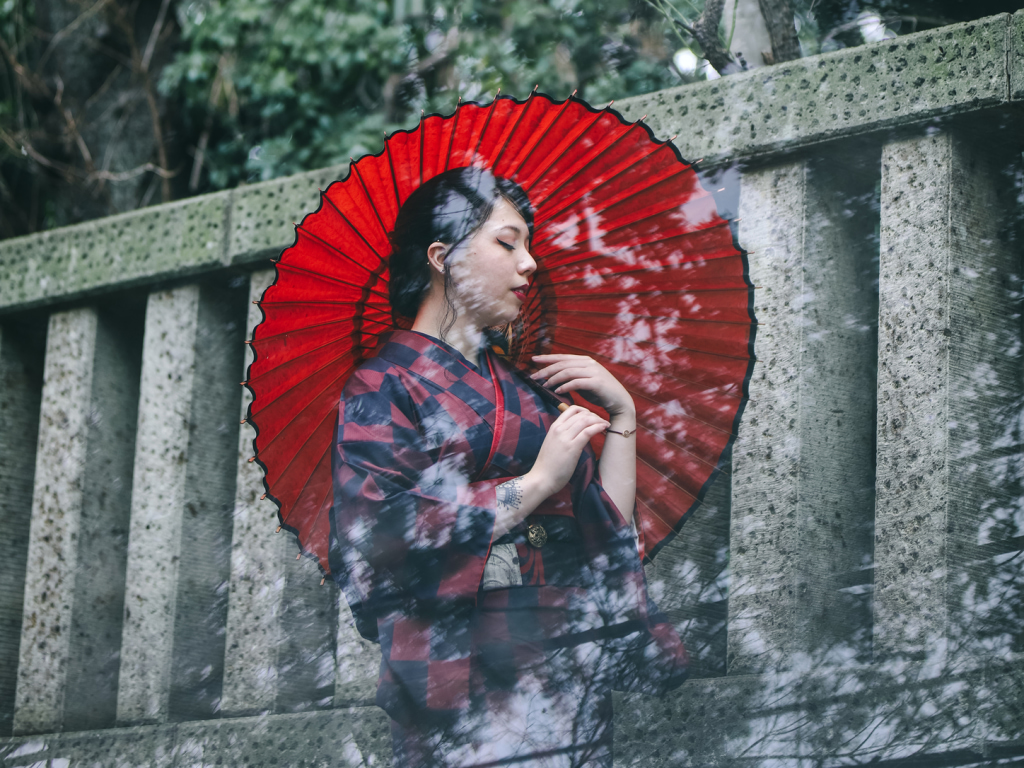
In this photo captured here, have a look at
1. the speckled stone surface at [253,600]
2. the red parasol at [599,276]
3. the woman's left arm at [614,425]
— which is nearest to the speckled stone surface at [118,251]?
the speckled stone surface at [253,600]

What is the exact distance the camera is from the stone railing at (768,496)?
2156 millimetres

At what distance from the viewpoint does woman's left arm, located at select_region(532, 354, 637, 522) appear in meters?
2.11

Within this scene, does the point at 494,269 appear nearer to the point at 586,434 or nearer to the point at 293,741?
the point at 586,434

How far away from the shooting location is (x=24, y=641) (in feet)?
10.1

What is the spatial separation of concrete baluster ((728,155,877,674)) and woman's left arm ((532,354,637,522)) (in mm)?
352

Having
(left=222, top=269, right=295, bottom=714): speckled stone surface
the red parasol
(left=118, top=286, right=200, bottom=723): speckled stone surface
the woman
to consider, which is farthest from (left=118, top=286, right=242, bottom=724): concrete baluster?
the woman

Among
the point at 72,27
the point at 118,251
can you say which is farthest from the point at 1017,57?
the point at 72,27

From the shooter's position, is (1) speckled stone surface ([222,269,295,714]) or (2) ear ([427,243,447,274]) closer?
(2) ear ([427,243,447,274])

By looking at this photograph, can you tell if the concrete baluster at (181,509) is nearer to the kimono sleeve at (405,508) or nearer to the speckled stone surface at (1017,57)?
the kimono sleeve at (405,508)

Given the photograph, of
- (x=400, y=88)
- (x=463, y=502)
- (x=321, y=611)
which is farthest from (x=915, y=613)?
(x=400, y=88)

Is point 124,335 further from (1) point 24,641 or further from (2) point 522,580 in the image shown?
(2) point 522,580

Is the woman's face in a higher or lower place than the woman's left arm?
higher

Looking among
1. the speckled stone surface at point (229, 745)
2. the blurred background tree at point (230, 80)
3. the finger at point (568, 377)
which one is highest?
the blurred background tree at point (230, 80)

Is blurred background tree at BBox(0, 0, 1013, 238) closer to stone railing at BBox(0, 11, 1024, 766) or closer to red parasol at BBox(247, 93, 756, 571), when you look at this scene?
stone railing at BBox(0, 11, 1024, 766)
